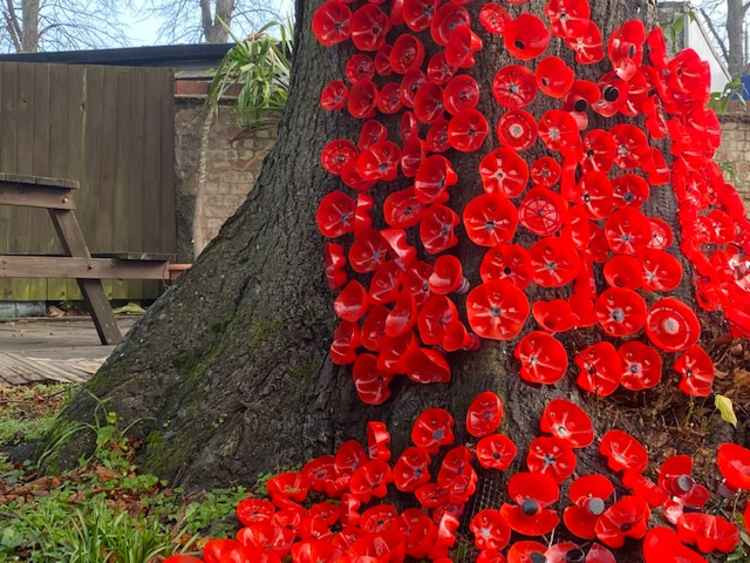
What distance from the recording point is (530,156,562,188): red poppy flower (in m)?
2.04

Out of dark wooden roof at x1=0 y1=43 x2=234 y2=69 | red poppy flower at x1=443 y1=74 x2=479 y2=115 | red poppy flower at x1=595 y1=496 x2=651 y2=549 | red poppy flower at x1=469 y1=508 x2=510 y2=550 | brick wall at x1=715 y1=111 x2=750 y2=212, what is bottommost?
red poppy flower at x1=469 y1=508 x2=510 y2=550

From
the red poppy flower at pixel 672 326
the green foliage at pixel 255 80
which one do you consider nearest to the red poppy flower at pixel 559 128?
the red poppy flower at pixel 672 326

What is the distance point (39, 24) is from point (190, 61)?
9886 mm

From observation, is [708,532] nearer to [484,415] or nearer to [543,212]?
[484,415]

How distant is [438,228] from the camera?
82.0 inches

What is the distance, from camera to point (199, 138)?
8.98 metres

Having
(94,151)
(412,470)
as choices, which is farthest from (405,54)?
(94,151)

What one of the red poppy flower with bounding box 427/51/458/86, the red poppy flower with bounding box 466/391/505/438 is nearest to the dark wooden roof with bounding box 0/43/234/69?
the red poppy flower with bounding box 427/51/458/86

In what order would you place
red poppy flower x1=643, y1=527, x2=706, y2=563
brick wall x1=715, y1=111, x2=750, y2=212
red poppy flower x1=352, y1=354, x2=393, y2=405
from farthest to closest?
brick wall x1=715, y1=111, x2=750, y2=212, red poppy flower x1=352, y1=354, x2=393, y2=405, red poppy flower x1=643, y1=527, x2=706, y2=563

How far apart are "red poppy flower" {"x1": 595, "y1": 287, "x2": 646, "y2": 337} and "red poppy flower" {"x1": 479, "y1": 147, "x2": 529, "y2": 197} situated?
0.35m

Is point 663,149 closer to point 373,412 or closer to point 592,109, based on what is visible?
point 592,109

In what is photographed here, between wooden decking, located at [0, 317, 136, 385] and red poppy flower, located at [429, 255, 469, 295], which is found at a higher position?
red poppy flower, located at [429, 255, 469, 295]

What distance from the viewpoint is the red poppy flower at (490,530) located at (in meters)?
1.73

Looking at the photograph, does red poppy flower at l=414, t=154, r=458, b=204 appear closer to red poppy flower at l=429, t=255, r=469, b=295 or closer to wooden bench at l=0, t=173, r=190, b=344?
red poppy flower at l=429, t=255, r=469, b=295
